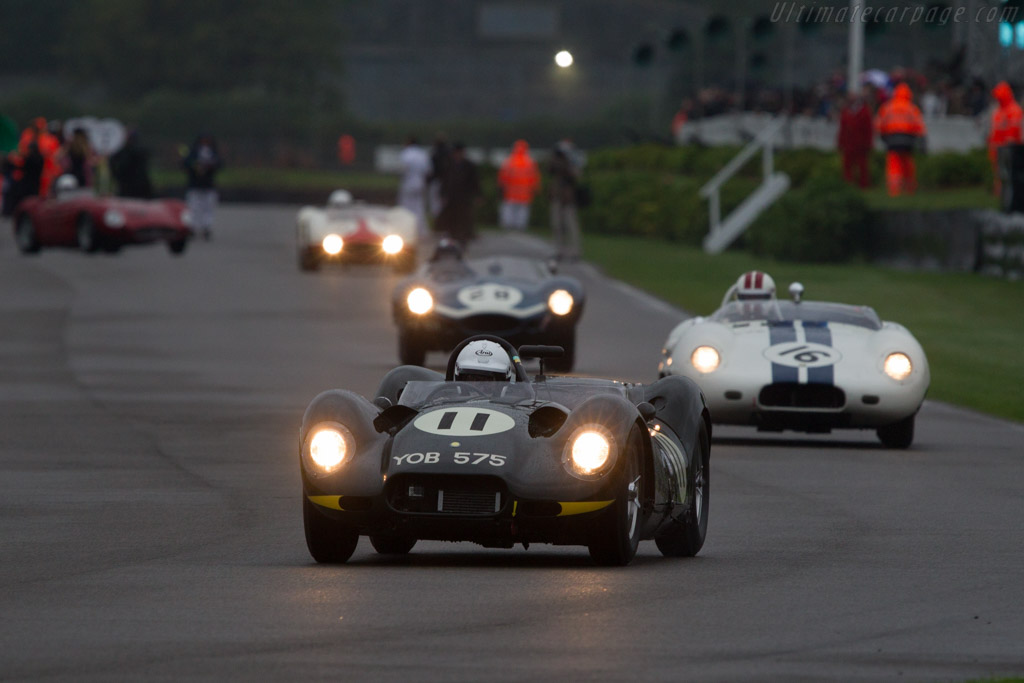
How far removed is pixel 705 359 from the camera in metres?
15.6

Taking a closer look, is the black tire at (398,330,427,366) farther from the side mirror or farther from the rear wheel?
the rear wheel

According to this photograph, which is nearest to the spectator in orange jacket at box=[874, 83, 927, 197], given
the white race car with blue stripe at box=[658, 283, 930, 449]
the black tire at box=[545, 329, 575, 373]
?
the black tire at box=[545, 329, 575, 373]

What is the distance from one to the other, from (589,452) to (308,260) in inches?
1023

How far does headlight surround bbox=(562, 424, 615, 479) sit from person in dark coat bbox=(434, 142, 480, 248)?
27244mm

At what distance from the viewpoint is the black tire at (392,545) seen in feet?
31.9

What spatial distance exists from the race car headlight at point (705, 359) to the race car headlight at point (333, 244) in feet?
61.0

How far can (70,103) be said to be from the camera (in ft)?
303

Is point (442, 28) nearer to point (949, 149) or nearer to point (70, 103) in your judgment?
point (70, 103)

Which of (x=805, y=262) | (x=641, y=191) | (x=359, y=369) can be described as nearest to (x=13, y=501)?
(x=359, y=369)

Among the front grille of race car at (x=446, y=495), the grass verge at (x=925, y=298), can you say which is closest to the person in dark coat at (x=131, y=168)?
the grass verge at (x=925, y=298)

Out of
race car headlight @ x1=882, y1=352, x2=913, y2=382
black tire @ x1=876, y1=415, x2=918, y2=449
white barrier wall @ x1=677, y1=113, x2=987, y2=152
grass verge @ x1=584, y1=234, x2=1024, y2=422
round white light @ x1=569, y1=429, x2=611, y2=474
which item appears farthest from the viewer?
white barrier wall @ x1=677, y1=113, x2=987, y2=152

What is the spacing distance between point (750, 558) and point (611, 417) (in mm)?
1051

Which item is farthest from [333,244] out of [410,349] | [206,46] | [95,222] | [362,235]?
Result: [206,46]

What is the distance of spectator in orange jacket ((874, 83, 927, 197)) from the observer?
36.6 metres
